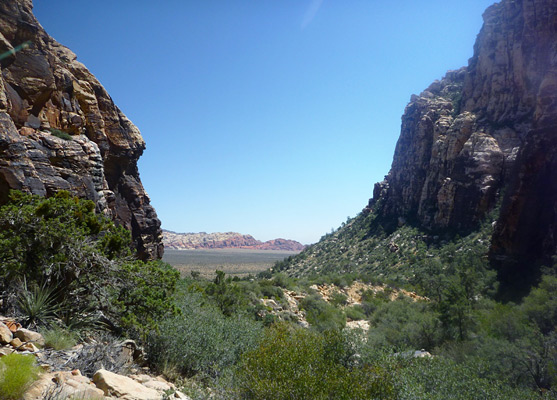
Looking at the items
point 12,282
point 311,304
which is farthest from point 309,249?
point 12,282

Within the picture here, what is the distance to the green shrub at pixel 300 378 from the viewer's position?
4770 mm

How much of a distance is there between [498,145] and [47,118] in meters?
44.1

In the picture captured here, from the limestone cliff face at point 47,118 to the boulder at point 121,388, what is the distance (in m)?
10.4

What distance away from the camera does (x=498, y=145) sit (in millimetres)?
38562

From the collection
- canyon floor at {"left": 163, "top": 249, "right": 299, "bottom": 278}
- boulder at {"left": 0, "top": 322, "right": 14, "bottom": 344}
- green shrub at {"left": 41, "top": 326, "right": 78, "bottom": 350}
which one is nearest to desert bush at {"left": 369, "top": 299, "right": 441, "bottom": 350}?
green shrub at {"left": 41, "top": 326, "right": 78, "bottom": 350}

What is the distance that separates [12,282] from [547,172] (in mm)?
30419

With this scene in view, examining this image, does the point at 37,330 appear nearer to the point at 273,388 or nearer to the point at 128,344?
the point at 128,344

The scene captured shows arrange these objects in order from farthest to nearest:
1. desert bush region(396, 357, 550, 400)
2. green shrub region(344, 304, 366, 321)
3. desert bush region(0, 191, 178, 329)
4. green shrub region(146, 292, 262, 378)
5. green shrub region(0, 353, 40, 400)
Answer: green shrub region(344, 304, 366, 321), green shrub region(146, 292, 262, 378), desert bush region(0, 191, 178, 329), desert bush region(396, 357, 550, 400), green shrub region(0, 353, 40, 400)

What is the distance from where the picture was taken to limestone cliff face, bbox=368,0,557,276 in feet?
78.4

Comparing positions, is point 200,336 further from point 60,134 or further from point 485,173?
point 485,173

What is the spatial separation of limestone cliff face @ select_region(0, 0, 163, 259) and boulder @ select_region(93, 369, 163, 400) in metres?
10.4

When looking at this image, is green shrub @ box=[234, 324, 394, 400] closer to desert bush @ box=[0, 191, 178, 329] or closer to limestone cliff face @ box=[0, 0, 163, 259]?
desert bush @ box=[0, 191, 178, 329]

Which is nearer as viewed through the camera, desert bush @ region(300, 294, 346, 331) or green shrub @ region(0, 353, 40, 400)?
green shrub @ region(0, 353, 40, 400)

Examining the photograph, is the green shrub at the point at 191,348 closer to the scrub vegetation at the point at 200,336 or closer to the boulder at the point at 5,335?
the scrub vegetation at the point at 200,336
